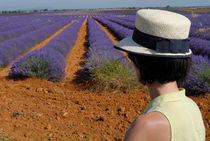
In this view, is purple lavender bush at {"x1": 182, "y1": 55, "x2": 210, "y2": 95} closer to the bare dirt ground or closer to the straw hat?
the bare dirt ground

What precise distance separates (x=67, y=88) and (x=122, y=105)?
1736 mm

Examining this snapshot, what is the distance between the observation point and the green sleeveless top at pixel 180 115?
1.02 m

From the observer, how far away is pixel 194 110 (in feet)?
3.77

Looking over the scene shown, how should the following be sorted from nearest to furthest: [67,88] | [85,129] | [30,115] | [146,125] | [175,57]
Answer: [146,125] < [175,57] < [85,129] < [30,115] < [67,88]

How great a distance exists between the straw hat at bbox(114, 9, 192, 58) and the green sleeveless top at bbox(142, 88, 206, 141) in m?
0.15

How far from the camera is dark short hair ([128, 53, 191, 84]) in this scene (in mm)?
1128

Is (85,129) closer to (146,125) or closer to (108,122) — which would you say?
(108,122)

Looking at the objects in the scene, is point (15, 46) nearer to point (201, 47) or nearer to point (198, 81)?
point (201, 47)

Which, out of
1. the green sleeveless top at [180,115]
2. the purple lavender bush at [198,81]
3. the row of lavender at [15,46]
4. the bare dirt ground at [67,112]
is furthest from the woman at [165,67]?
the row of lavender at [15,46]

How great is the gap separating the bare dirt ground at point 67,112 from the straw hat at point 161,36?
2.55 meters

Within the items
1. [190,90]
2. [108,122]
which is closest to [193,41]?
[190,90]

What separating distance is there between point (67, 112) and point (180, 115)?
339 cm

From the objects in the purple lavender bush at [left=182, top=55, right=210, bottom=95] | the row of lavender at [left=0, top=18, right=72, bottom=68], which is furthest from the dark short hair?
the row of lavender at [left=0, top=18, right=72, bottom=68]

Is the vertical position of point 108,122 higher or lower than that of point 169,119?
lower
